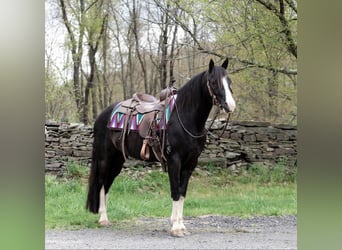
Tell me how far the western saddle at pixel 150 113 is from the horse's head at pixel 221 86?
0.50ft

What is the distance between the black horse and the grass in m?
0.02

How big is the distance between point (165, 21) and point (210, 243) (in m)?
0.70

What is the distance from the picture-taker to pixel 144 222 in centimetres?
127

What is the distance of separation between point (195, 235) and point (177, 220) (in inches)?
2.8

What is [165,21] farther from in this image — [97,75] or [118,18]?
[97,75]

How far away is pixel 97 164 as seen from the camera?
1.34 metres

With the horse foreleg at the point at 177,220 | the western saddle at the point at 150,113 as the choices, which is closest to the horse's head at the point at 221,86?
the western saddle at the point at 150,113

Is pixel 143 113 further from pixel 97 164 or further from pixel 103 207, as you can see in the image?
pixel 103 207

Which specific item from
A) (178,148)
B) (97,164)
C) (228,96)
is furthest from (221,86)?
(97,164)

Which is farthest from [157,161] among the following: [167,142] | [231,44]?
[231,44]

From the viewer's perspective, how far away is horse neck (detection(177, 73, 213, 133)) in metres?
1.27

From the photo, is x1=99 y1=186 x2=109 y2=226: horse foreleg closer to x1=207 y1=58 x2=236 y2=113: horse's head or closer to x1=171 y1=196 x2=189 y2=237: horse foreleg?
x1=171 y1=196 x2=189 y2=237: horse foreleg

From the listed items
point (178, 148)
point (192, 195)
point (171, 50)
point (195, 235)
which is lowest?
point (195, 235)

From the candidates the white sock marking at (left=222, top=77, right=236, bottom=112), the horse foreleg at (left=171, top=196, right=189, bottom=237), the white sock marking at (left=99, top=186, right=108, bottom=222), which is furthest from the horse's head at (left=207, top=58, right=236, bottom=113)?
the white sock marking at (left=99, top=186, right=108, bottom=222)
